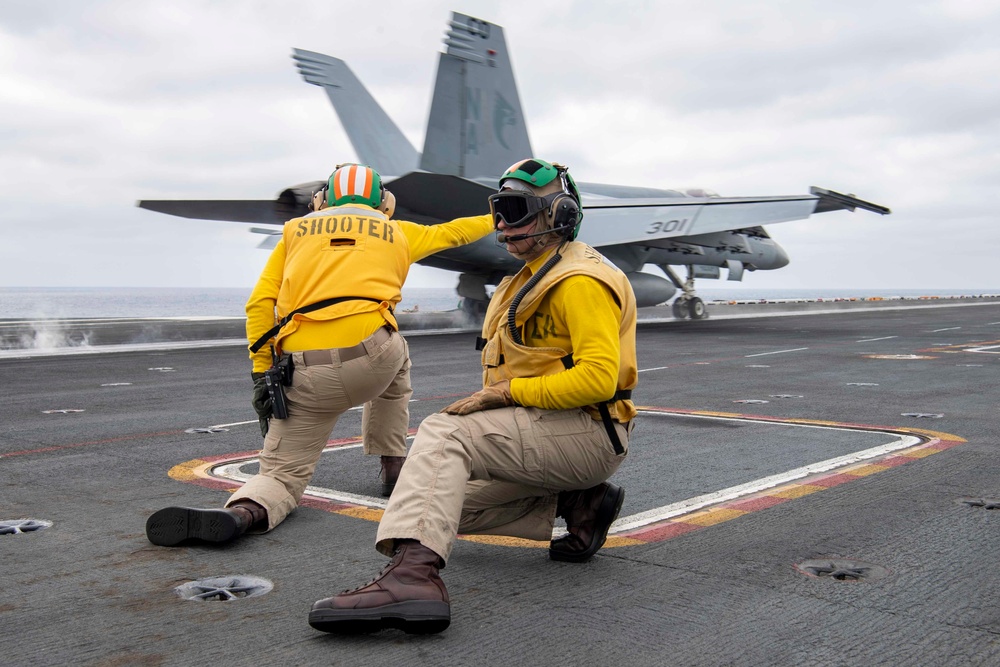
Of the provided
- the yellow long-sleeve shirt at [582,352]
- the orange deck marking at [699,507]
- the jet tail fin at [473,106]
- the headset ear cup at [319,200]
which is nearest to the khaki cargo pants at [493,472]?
the yellow long-sleeve shirt at [582,352]

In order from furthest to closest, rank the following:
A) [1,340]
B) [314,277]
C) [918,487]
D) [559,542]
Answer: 1. [1,340]
2. [918,487]
3. [314,277]
4. [559,542]

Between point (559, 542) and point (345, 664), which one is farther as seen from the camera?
point (559, 542)

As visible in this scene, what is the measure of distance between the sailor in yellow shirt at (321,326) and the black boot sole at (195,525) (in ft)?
0.72

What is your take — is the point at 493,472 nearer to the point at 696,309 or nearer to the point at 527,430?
the point at 527,430

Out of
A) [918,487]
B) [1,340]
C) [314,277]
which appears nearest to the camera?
[314,277]

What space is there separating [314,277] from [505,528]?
165 centimetres

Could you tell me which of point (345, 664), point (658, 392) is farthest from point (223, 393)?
point (345, 664)

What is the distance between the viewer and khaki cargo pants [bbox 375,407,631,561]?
3301 mm

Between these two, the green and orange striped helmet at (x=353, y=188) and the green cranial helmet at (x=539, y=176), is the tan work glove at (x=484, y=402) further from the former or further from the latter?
the green and orange striped helmet at (x=353, y=188)

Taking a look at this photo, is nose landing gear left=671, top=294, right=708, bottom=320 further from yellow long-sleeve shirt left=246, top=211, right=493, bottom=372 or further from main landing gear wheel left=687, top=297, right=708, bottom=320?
yellow long-sleeve shirt left=246, top=211, right=493, bottom=372

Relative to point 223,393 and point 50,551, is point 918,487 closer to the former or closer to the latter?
point 50,551

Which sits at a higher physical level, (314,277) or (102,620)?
(314,277)

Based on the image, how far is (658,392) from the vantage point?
1127 cm

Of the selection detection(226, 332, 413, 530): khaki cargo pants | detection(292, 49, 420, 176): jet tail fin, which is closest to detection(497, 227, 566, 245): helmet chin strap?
detection(226, 332, 413, 530): khaki cargo pants
